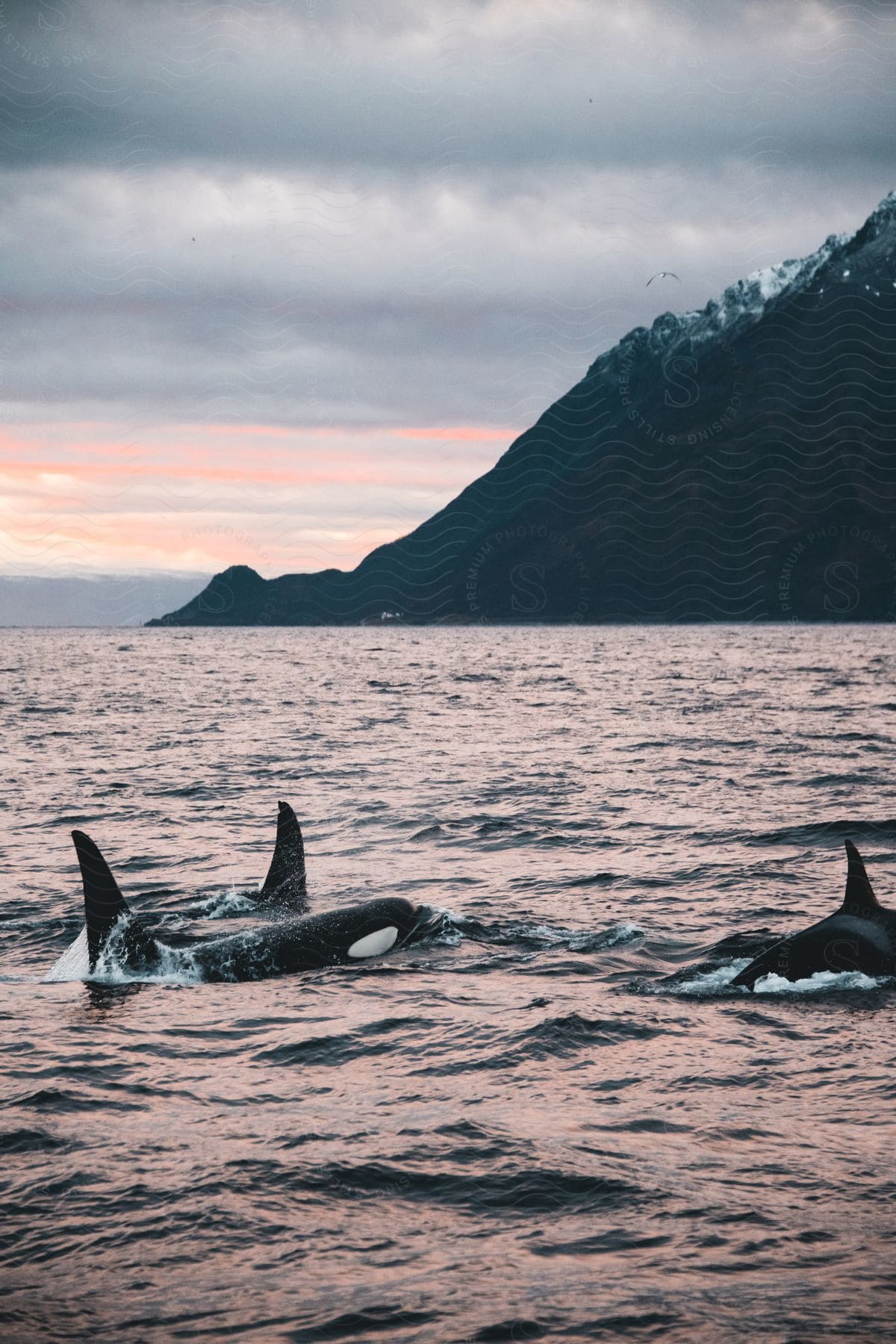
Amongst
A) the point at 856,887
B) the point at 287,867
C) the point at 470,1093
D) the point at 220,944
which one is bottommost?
the point at 470,1093

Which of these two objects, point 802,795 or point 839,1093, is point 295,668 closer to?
point 802,795

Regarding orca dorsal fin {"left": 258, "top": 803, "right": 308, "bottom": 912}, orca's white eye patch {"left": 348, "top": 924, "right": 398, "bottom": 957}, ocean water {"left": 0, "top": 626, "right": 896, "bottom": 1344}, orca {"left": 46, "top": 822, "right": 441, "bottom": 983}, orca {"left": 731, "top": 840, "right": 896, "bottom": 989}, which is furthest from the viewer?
orca dorsal fin {"left": 258, "top": 803, "right": 308, "bottom": 912}

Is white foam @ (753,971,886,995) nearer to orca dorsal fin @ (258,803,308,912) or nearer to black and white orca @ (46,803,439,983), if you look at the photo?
black and white orca @ (46,803,439,983)

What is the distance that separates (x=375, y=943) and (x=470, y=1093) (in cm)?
433

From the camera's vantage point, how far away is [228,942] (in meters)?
13.4

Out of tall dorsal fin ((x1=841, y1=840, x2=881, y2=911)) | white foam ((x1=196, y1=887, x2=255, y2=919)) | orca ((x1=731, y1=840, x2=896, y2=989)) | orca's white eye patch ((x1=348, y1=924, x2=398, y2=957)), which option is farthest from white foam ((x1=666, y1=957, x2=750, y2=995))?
white foam ((x1=196, y1=887, x2=255, y2=919))

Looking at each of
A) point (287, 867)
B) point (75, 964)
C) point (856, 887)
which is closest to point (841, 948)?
point (856, 887)

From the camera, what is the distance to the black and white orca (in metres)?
12.9

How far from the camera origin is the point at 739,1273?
21.2 feet

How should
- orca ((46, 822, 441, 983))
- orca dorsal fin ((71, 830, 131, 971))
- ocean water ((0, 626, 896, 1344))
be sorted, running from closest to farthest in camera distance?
ocean water ((0, 626, 896, 1344)) → orca dorsal fin ((71, 830, 131, 971)) → orca ((46, 822, 441, 983))

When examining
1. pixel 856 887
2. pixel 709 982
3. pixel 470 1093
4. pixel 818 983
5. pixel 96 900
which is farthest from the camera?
pixel 96 900

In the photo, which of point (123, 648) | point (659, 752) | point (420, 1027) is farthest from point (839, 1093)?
point (123, 648)

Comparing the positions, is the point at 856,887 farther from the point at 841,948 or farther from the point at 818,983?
the point at 818,983

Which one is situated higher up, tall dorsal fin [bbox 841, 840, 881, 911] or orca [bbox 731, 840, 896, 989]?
tall dorsal fin [bbox 841, 840, 881, 911]
